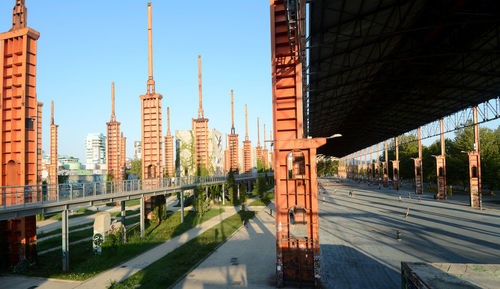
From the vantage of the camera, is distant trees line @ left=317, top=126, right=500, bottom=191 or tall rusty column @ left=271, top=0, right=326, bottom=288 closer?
tall rusty column @ left=271, top=0, right=326, bottom=288

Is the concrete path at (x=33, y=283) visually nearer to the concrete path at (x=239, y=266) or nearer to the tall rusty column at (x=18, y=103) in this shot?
the tall rusty column at (x=18, y=103)

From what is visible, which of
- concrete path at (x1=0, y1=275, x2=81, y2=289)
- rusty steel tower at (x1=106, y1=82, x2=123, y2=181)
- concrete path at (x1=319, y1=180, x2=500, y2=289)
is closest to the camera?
concrete path at (x1=0, y1=275, x2=81, y2=289)

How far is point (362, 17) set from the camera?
1792 cm

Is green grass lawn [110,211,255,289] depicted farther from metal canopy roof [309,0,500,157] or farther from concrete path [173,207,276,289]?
metal canopy roof [309,0,500,157]

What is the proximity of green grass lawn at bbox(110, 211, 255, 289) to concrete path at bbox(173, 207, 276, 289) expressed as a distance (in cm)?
53

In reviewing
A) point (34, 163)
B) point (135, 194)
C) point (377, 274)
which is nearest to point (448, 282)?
point (377, 274)

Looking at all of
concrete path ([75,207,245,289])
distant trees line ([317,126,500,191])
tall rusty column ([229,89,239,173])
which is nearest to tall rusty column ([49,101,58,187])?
concrete path ([75,207,245,289])

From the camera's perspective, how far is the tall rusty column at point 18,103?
56.4 feet

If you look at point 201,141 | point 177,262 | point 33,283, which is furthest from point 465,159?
point 33,283

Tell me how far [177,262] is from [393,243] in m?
14.2

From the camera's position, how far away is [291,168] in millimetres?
14125

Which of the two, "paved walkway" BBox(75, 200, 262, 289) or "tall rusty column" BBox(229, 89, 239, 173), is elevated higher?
"tall rusty column" BBox(229, 89, 239, 173)

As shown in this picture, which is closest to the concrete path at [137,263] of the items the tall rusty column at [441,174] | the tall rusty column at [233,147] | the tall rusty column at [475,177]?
the tall rusty column at [475,177]

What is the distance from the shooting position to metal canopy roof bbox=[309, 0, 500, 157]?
56.8 feet
